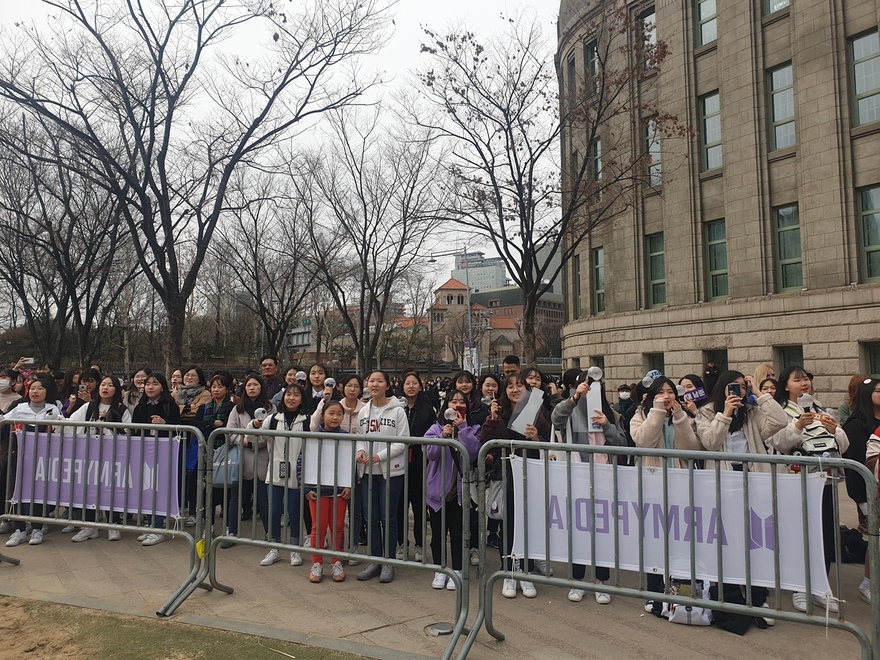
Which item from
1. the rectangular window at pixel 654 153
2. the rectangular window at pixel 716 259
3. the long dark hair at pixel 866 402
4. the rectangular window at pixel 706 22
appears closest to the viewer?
the long dark hair at pixel 866 402

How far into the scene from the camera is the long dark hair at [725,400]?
190 inches

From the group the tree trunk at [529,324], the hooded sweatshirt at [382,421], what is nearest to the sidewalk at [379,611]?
the hooded sweatshirt at [382,421]

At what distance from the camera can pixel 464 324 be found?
75000mm

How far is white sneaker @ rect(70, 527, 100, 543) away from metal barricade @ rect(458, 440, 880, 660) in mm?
4652

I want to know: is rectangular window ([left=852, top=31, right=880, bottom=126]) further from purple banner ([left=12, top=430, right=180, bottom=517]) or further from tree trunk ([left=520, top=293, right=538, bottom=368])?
purple banner ([left=12, top=430, right=180, bottom=517])

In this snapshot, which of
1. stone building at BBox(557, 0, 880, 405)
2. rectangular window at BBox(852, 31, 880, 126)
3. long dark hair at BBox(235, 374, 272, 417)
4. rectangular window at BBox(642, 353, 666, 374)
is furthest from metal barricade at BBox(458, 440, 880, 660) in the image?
rectangular window at BBox(642, 353, 666, 374)

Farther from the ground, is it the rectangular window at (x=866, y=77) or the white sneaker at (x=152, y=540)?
the rectangular window at (x=866, y=77)

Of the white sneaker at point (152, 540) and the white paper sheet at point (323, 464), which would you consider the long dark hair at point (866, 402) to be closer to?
the white paper sheet at point (323, 464)

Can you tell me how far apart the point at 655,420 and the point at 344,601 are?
280 cm

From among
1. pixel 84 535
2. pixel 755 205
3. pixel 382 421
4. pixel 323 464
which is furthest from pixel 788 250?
pixel 84 535

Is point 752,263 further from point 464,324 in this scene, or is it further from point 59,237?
point 464,324

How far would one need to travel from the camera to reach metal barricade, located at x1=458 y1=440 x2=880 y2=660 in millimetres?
3346

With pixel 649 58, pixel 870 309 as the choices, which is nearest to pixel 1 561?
pixel 649 58

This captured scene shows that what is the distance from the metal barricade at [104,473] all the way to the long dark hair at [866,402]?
5.66 m
